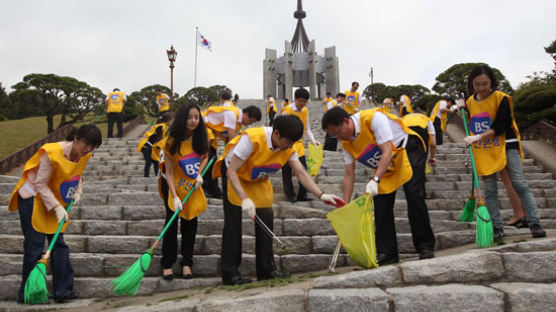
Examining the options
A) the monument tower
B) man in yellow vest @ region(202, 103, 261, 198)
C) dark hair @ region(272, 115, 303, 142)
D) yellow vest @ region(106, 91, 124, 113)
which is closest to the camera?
dark hair @ region(272, 115, 303, 142)

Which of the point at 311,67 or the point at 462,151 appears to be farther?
the point at 311,67

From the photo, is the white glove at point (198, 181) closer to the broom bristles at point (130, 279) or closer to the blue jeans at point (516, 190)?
the broom bristles at point (130, 279)

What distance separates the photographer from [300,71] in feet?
130

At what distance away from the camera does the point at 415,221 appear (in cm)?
319

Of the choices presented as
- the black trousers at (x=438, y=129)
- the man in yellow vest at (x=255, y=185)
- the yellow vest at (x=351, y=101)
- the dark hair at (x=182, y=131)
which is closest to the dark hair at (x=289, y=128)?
the man in yellow vest at (x=255, y=185)

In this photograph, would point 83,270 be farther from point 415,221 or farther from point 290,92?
point 290,92

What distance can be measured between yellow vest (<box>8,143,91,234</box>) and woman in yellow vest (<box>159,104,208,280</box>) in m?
0.78

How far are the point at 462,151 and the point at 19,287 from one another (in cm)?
846

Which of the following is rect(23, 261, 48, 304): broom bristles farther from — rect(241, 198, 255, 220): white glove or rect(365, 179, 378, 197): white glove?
rect(365, 179, 378, 197): white glove

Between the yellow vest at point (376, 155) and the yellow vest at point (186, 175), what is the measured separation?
4.82 feet

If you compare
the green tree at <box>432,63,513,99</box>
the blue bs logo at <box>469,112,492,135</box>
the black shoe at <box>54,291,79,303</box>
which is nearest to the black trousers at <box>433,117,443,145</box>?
the blue bs logo at <box>469,112,492,135</box>

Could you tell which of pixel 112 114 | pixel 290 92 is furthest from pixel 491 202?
pixel 290 92

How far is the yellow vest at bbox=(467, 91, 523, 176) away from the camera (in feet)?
11.6

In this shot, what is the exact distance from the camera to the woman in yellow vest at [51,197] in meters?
3.17
